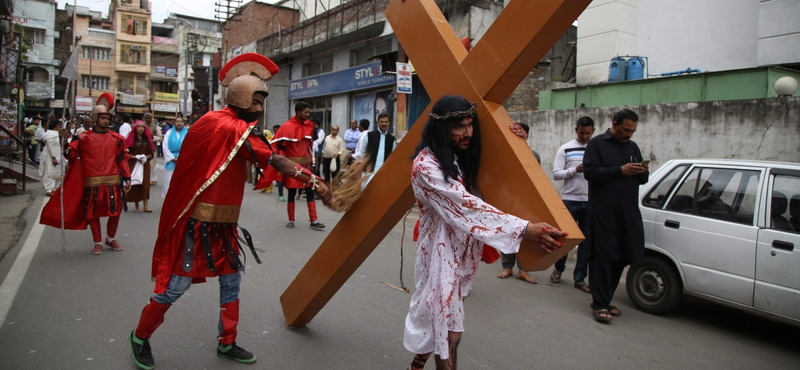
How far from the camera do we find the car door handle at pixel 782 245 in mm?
3842

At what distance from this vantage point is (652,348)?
3912 millimetres

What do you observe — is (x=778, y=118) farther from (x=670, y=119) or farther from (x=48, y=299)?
(x=48, y=299)

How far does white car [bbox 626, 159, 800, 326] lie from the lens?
3.92 metres

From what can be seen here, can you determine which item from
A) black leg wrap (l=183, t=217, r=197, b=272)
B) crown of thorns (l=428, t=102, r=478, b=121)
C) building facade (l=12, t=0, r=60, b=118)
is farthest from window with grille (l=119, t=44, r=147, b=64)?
crown of thorns (l=428, t=102, r=478, b=121)

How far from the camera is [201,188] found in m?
2.96

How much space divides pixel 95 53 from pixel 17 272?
57.4 metres

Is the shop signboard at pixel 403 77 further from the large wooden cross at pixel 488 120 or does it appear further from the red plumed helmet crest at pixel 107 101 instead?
the large wooden cross at pixel 488 120

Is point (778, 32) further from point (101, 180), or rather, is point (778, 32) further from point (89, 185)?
point (89, 185)

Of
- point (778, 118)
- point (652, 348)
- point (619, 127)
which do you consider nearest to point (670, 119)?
point (778, 118)

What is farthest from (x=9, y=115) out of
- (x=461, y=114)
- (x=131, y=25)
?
(x=131, y=25)

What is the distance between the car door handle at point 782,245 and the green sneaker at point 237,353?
3.92 m

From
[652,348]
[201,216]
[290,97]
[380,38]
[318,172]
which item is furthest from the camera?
[290,97]

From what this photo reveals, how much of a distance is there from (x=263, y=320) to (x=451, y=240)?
215 cm

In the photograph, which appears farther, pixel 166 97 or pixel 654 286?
pixel 166 97
